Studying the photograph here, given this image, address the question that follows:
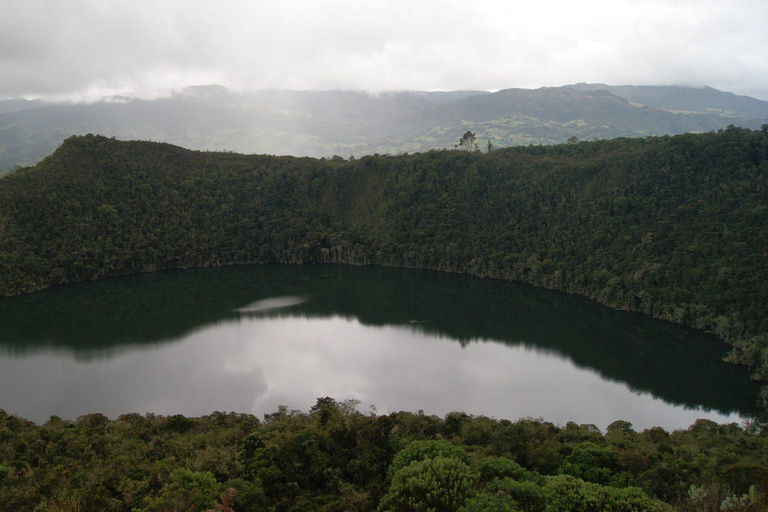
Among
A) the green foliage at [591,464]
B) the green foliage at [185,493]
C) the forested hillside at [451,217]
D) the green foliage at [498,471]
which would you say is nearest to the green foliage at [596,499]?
the green foliage at [498,471]

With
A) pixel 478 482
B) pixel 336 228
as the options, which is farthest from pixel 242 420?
pixel 336 228

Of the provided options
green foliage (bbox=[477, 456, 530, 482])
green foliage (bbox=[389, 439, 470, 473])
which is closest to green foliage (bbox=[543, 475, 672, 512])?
green foliage (bbox=[477, 456, 530, 482])

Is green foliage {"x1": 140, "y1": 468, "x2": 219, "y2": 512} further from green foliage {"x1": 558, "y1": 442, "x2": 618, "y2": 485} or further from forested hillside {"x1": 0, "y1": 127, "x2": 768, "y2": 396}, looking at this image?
forested hillside {"x1": 0, "y1": 127, "x2": 768, "y2": 396}

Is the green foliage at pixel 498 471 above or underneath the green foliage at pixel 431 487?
underneath

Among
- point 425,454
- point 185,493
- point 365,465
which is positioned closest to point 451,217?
point 365,465

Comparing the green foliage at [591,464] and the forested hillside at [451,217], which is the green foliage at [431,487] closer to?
the green foliage at [591,464]

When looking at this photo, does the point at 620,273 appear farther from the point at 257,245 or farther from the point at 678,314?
the point at 257,245
